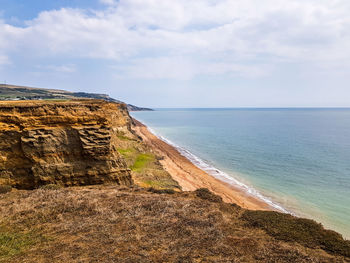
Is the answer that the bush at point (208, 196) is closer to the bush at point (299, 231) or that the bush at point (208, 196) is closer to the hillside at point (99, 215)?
the hillside at point (99, 215)

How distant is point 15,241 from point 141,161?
25.6 metres

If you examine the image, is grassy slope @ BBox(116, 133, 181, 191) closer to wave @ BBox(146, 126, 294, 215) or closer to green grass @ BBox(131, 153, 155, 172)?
green grass @ BBox(131, 153, 155, 172)

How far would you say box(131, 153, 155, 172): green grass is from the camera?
3166 cm

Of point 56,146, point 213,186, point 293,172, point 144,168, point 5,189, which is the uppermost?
point 56,146

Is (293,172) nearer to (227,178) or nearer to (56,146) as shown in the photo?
(227,178)

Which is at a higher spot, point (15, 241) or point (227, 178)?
point (15, 241)

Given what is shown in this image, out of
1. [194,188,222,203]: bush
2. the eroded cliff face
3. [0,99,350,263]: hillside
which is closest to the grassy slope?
the eroded cliff face

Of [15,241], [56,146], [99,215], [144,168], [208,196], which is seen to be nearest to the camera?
[15,241]

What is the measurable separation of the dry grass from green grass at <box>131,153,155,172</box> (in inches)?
623

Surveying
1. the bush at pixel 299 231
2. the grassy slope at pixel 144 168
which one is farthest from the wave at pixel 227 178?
the bush at pixel 299 231

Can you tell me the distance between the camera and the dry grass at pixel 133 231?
362 inches

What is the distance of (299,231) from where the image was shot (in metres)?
11.5

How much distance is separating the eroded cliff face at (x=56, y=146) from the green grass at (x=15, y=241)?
760 centimetres

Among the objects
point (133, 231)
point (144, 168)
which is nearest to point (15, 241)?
point (133, 231)
